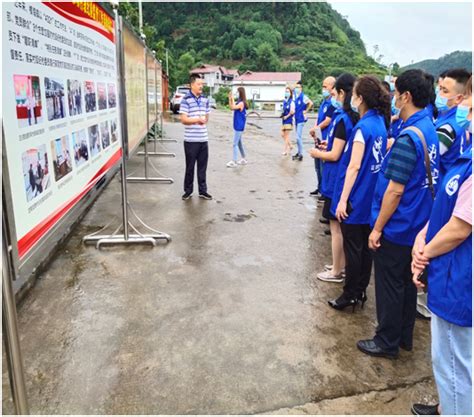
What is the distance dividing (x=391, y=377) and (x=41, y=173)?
2.09m

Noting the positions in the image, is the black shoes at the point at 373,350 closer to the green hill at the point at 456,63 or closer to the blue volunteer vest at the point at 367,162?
the blue volunteer vest at the point at 367,162

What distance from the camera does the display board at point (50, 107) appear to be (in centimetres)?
154

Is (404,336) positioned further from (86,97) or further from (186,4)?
(186,4)

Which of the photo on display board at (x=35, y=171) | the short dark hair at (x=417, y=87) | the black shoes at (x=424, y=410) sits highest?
the short dark hair at (x=417, y=87)

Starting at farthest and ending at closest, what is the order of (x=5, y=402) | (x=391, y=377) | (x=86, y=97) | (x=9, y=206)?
(x=86, y=97) → (x=391, y=377) → (x=5, y=402) → (x=9, y=206)

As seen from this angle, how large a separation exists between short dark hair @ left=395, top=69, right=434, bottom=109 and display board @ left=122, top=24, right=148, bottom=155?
2470 mm

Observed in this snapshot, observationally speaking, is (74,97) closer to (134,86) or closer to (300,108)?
(134,86)

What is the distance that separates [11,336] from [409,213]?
6.20ft

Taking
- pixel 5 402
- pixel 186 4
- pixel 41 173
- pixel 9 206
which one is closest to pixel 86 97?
pixel 41 173

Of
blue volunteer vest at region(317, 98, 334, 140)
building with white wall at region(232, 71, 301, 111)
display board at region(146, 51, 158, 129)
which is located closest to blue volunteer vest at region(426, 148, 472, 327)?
blue volunteer vest at region(317, 98, 334, 140)

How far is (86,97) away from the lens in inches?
103

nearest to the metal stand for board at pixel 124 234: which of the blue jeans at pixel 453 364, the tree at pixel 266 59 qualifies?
the blue jeans at pixel 453 364

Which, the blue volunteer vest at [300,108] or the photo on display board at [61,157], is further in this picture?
the blue volunteer vest at [300,108]

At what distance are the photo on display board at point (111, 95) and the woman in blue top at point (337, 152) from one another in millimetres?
1716
